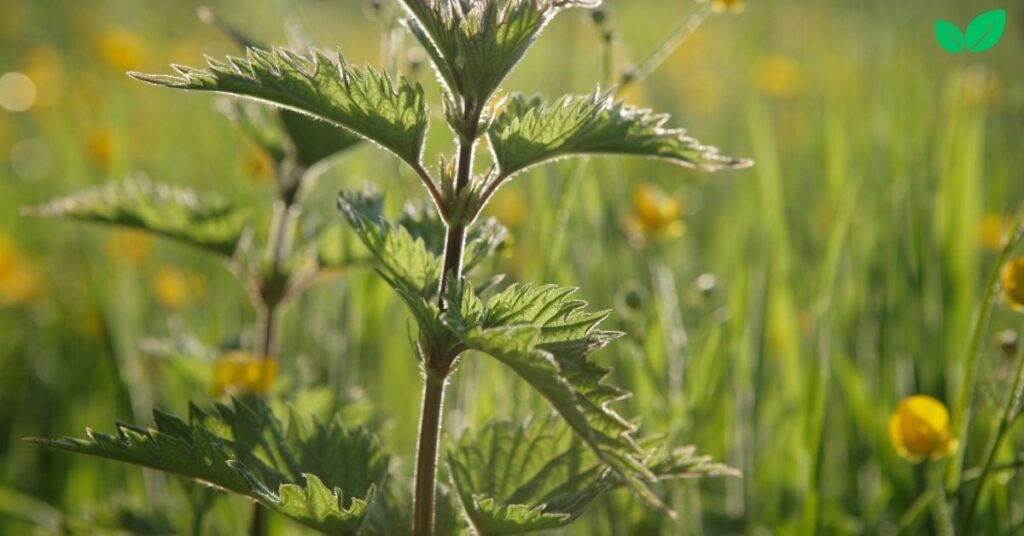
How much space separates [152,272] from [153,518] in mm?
1291

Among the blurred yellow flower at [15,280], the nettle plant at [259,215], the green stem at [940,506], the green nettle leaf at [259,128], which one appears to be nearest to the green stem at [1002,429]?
the green stem at [940,506]

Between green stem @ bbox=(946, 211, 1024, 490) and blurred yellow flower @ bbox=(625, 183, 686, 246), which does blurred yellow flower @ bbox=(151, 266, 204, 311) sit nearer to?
blurred yellow flower @ bbox=(625, 183, 686, 246)

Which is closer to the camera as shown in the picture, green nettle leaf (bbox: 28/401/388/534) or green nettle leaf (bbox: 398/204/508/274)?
green nettle leaf (bbox: 28/401/388/534)

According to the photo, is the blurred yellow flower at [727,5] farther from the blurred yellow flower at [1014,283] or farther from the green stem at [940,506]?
the green stem at [940,506]

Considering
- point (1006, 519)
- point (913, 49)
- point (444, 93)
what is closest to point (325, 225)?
point (444, 93)

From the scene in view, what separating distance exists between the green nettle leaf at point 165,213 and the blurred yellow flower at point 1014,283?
3.06 feet

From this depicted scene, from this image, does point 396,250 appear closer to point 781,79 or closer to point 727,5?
point 727,5

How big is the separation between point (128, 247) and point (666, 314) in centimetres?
131

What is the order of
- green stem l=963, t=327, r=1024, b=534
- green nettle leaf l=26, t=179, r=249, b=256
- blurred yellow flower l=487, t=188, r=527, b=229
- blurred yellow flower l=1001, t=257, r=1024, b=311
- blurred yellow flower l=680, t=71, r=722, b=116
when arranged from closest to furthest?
green stem l=963, t=327, r=1024, b=534 → blurred yellow flower l=1001, t=257, r=1024, b=311 → green nettle leaf l=26, t=179, r=249, b=256 → blurred yellow flower l=487, t=188, r=527, b=229 → blurred yellow flower l=680, t=71, r=722, b=116

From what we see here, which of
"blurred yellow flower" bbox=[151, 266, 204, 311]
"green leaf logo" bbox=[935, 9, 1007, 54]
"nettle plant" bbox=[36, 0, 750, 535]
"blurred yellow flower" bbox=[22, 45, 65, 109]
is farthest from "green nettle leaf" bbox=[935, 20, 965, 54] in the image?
"blurred yellow flower" bbox=[22, 45, 65, 109]

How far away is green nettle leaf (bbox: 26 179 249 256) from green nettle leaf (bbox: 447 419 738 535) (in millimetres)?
524

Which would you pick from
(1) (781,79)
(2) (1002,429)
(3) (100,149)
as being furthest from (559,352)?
(1) (781,79)

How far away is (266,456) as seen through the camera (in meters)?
0.90

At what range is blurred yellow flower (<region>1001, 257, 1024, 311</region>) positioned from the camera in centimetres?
113
